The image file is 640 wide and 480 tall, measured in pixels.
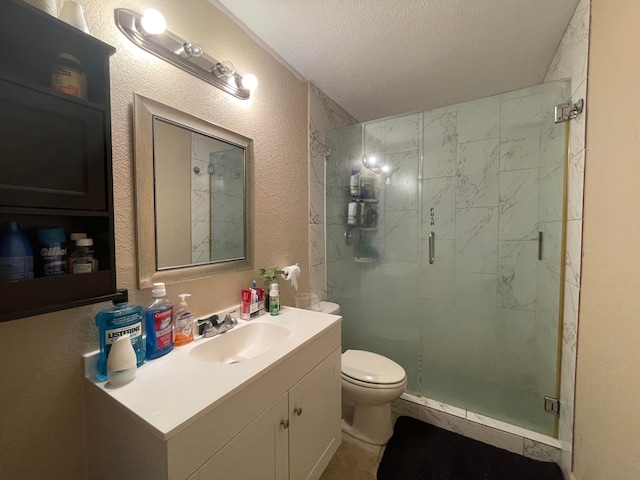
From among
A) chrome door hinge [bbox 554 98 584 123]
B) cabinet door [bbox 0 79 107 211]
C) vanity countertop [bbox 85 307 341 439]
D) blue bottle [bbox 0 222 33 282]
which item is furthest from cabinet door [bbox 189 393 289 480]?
chrome door hinge [bbox 554 98 584 123]

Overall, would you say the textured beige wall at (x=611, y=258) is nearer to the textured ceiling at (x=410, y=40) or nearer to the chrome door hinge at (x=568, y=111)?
the chrome door hinge at (x=568, y=111)

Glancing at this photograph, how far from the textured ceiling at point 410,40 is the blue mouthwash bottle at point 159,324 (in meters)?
1.30

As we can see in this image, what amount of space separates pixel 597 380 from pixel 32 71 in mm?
2116

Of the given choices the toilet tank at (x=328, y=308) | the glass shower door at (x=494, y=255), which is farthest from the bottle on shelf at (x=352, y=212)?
the toilet tank at (x=328, y=308)

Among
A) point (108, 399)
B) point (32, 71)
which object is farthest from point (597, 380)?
point (32, 71)

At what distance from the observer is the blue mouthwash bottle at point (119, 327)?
0.77 metres

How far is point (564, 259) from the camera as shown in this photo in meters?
1.38

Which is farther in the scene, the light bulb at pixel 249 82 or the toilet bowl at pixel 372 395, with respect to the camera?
the toilet bowl at pixel 372 395

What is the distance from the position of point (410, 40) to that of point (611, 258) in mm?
1375

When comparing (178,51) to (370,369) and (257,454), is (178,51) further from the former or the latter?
(370,369)

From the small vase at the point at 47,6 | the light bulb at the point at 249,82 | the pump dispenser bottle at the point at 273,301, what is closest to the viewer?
the small vase at the point at 47,6

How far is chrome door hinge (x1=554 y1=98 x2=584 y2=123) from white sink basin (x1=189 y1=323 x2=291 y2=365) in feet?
5.61

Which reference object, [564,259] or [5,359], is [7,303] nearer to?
[5,359]

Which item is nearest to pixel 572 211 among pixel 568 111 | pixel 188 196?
pixel 568 111
